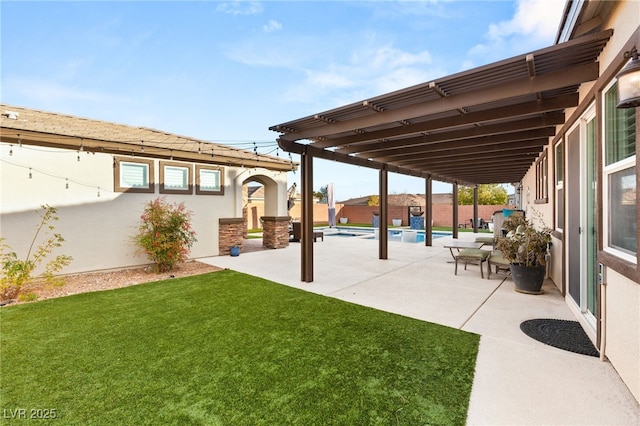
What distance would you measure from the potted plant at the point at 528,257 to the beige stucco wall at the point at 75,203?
8.67 meters

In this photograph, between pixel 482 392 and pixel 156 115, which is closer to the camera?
pixel 482 392

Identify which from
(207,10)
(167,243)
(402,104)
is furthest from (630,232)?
(207,10)

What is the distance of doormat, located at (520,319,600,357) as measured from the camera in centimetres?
314

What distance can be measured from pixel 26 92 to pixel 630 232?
14.9 metres

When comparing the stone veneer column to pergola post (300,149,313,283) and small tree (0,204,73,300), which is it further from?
small tree (0,204,73,300)

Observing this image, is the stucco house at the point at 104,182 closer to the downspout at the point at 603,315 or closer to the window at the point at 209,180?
the window at the point at 209,180

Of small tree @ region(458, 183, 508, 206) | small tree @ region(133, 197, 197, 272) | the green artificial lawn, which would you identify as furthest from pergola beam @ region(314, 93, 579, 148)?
small tree @ region(458, 183, 508, 206)

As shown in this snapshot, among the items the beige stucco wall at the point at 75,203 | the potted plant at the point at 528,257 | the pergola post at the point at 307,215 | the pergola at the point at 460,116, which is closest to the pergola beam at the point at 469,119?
the pergola at the point at 460,116

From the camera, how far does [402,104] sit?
452 cm

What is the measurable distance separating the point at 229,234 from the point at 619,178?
31.6 ft

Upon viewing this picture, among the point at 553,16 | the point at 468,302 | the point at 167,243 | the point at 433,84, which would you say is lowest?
the point at 468,302

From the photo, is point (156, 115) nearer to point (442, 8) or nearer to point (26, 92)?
point (26, 92)

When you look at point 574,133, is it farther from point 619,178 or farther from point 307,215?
point 307,215

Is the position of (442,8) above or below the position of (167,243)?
above
